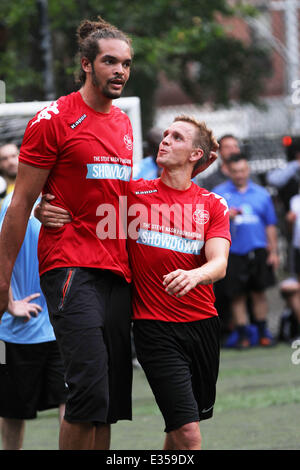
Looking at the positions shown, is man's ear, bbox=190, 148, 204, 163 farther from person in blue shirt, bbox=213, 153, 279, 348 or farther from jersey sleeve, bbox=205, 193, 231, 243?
person in blue shirt, bbox=213, 153, 279, 348

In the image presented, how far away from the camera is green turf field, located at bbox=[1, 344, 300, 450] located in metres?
6.42

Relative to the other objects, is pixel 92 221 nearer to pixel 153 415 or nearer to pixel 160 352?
pixel 160 352

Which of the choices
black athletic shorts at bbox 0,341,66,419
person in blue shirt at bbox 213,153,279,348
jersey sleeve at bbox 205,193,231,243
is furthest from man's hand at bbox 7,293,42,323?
person in blue shirt at bbox 213,153,279,348

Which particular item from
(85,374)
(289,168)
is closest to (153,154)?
(289,168)

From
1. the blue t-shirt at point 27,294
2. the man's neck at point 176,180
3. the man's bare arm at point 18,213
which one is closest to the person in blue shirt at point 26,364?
the blue t-shirt at point 27,294

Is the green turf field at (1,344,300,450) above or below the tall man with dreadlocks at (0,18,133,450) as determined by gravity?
below

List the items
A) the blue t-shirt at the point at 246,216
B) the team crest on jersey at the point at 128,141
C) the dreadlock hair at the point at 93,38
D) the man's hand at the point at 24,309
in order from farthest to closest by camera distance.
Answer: the blue t-shirt at the point at 246,216
the man's hand at the point at 24,309
the team crest on jersey at the point at 128,141
the dreadlock hair at the point at 93,38

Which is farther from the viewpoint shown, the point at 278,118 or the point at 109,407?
the point at 278,118

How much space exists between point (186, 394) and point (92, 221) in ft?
3.14

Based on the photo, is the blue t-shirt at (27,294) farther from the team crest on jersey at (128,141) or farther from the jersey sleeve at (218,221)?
the jersey sleeve at (218,221)

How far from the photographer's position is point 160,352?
15.1ft

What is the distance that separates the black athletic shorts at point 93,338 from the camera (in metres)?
4.40

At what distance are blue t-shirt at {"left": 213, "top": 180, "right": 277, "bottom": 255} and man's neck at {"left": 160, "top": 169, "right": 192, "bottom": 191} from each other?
5775mm

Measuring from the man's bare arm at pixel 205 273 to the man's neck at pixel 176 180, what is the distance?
360 mm
